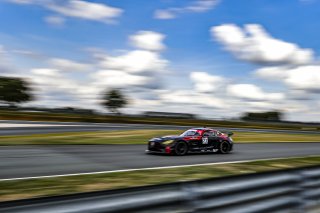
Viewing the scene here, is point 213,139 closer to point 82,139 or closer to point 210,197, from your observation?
point 82,139

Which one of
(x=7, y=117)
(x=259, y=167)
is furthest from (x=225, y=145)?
(x=7, y=117)

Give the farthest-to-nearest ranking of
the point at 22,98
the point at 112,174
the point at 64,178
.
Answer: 1. the point at 22,98
2. the point at 112,174
3. the point at 64,178

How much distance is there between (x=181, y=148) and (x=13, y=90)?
3132 inches

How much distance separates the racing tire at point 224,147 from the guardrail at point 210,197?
12386 millimetres

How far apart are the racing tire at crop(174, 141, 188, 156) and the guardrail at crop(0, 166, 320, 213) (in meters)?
10.9

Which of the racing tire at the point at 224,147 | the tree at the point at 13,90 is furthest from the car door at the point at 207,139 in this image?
the tree at the point at 13,90

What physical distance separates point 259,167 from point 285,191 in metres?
7.61

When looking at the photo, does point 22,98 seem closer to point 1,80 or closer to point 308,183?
point 1,80

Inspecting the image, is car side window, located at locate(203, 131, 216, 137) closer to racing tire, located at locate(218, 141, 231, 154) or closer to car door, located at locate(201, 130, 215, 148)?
car door, located at locate(201, 130, 215, 148)

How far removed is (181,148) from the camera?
1644 centimetres

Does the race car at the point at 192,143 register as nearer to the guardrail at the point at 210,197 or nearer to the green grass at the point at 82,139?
the green grass at the point at 82,139

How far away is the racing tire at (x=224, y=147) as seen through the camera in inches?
702

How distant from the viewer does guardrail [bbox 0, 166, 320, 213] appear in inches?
120

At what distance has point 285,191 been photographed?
4945mm
